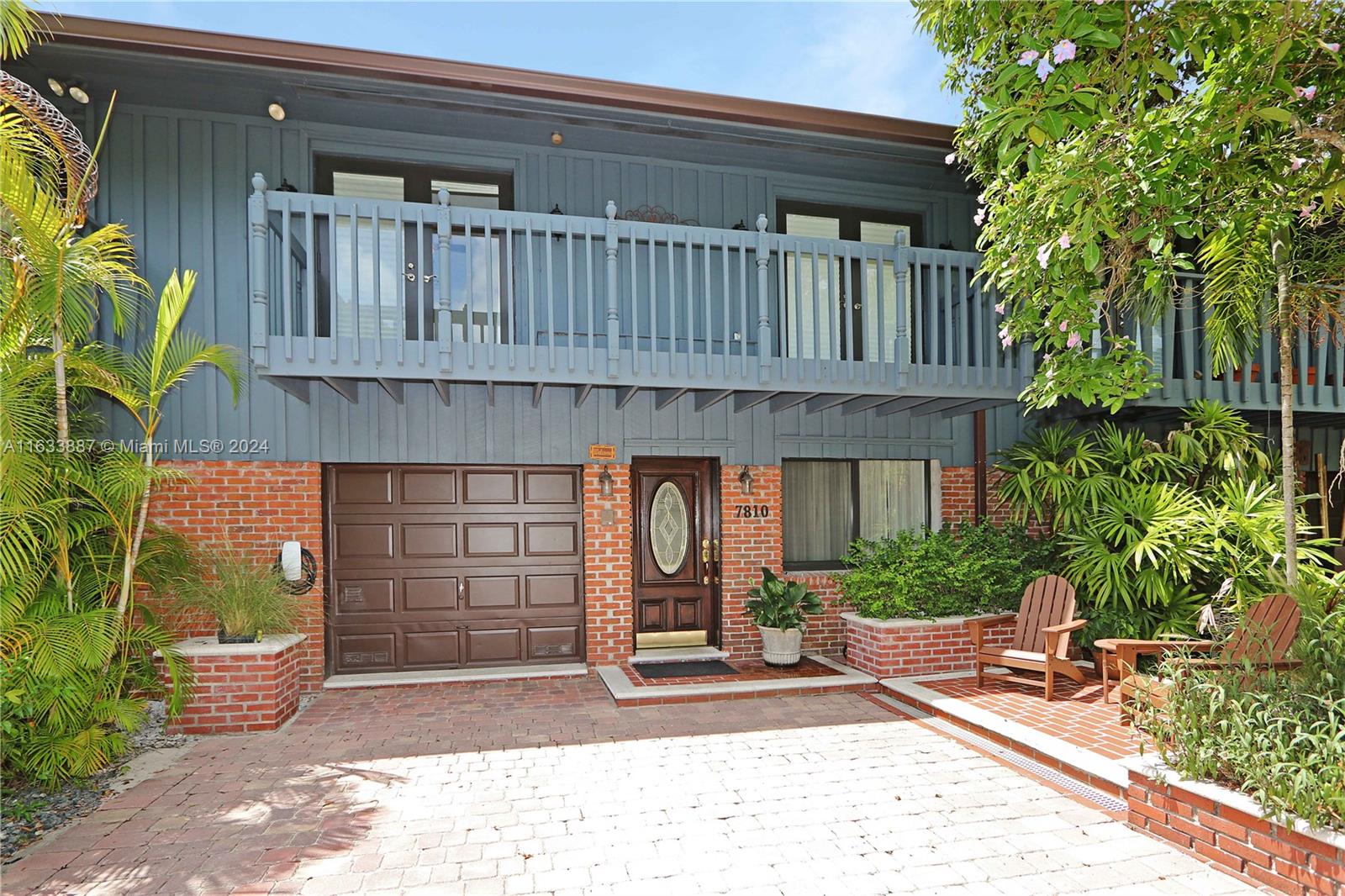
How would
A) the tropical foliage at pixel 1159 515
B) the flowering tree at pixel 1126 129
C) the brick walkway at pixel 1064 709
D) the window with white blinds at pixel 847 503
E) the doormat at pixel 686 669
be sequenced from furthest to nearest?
the window with white blinds at pixel 847 503, the doormat at pixel 686 669, the tropical foliage at pixel 1159 515, the brick walkway at pixel 1064 709, the flowering tree at pixel 1126 129

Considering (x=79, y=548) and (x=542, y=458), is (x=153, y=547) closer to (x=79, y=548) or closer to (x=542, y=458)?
(x=79, y=548)

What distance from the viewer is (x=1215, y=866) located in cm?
323

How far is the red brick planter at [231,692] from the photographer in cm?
→ 540

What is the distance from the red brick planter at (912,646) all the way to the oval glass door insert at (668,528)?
197 centimetres

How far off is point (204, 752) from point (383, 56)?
5315mm

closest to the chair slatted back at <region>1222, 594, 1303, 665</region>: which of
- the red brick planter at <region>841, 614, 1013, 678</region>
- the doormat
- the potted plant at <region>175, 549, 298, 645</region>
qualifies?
the red brick planter at <region>841, 614, 1013, 678</region>

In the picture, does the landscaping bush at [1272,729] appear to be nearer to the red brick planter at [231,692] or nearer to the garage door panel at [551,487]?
the garage door panel at [551,487]

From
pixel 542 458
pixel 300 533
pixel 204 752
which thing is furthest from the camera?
pixel 542 458

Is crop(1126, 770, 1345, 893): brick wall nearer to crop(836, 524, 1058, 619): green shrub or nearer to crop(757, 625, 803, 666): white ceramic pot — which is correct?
crop(836, 524, 1058, 619): green shrub

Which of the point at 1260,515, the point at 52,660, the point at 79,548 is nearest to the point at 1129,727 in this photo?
the point at 1260,515

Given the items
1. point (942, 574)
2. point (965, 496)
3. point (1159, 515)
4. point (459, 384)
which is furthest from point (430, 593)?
point (1159, 515)

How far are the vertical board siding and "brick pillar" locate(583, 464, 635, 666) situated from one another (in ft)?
1.21

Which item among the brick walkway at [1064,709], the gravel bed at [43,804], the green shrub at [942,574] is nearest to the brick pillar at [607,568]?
the green shrub at [942,574]

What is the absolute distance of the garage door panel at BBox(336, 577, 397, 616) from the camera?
271 inches
